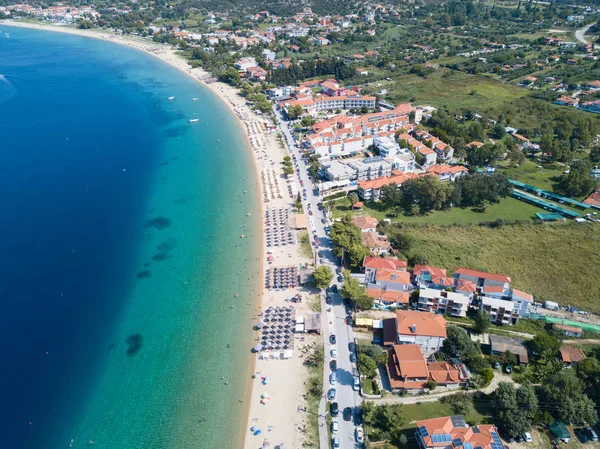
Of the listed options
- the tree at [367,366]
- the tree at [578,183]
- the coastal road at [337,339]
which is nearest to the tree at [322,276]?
the coastal road at [337,339]

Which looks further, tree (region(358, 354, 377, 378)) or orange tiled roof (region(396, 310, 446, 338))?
orange tiled roof (region(396, 310, 446, 338))

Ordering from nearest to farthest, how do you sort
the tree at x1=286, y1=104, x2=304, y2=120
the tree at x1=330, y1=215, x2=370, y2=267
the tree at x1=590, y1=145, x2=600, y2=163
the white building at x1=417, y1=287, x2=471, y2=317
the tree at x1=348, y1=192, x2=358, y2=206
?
the white building at x1=417, y1=287, x2=471, y2=317, the tree at x1=330, y1=215, x2=370, y2=267, the tree at x1=348, y1=192, x2=358, y2=206, the tree at x1=590, y1=145, x2=600, y2=163, the tree at x1=286, y1=104, x2=304, y2=120

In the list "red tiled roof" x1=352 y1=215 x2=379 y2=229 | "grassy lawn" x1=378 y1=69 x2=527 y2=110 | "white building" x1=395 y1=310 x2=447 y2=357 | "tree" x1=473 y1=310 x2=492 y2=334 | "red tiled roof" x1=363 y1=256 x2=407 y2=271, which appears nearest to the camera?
"white building" x1=395 y1=310 x2=447 y2=357

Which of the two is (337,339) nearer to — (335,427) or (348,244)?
(335,427)

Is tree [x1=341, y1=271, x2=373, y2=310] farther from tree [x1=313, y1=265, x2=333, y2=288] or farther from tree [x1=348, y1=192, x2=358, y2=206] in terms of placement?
tree [x1=348, y1=192, x2=358, y2=206]

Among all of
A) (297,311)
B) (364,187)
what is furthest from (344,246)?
(364,187)

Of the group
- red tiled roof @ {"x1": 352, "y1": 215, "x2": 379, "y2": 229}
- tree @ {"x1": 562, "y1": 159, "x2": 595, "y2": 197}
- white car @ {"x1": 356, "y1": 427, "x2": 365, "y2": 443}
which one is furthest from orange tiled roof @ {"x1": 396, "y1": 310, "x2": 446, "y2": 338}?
tree @ {"x1": 562, "y1": 159, "x2": 595, "y2": 197}

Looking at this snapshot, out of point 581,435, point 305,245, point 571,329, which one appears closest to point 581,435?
point 581,435
